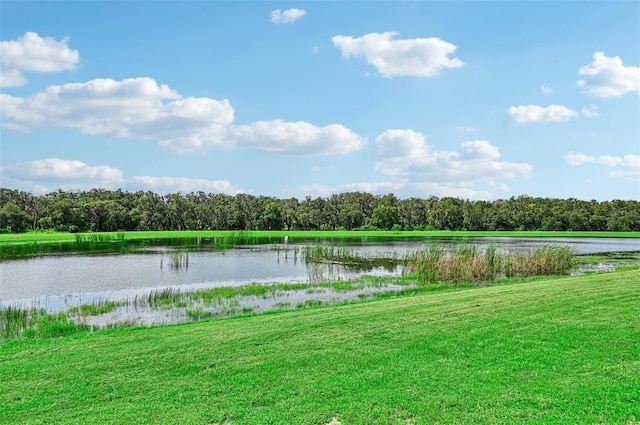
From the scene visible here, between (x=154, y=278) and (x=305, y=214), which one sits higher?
(x=305, y=214)

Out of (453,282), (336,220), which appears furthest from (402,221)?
(453,282)

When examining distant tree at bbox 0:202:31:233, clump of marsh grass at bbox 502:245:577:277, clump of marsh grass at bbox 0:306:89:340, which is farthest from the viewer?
distant tree at bbox 0:202:31:233

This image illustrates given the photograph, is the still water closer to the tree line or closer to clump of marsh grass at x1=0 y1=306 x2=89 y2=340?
clump of marsh grass at x1=0 y1=306 x2=89 y2=340

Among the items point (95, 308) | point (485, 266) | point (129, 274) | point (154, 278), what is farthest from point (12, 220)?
point (485, 266)

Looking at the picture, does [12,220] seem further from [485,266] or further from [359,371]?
[359,371]

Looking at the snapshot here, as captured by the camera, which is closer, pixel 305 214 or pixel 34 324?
pixel 34 324

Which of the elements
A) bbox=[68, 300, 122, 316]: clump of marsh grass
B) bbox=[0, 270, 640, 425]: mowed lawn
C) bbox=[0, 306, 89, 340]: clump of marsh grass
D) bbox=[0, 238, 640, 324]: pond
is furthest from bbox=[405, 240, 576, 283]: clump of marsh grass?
bbox=[0, 306, 89, 340]: clump of marsh grass

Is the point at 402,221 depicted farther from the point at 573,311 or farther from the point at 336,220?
the point at 573,311

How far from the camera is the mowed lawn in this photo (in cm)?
554

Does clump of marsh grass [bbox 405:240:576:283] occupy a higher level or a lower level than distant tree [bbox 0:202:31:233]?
lower

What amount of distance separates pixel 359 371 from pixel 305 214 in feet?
392

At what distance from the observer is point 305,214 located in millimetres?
126312

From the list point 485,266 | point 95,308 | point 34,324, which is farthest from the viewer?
point 485,266

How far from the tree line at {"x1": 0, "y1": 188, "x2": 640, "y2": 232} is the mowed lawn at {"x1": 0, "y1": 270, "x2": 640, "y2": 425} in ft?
315
